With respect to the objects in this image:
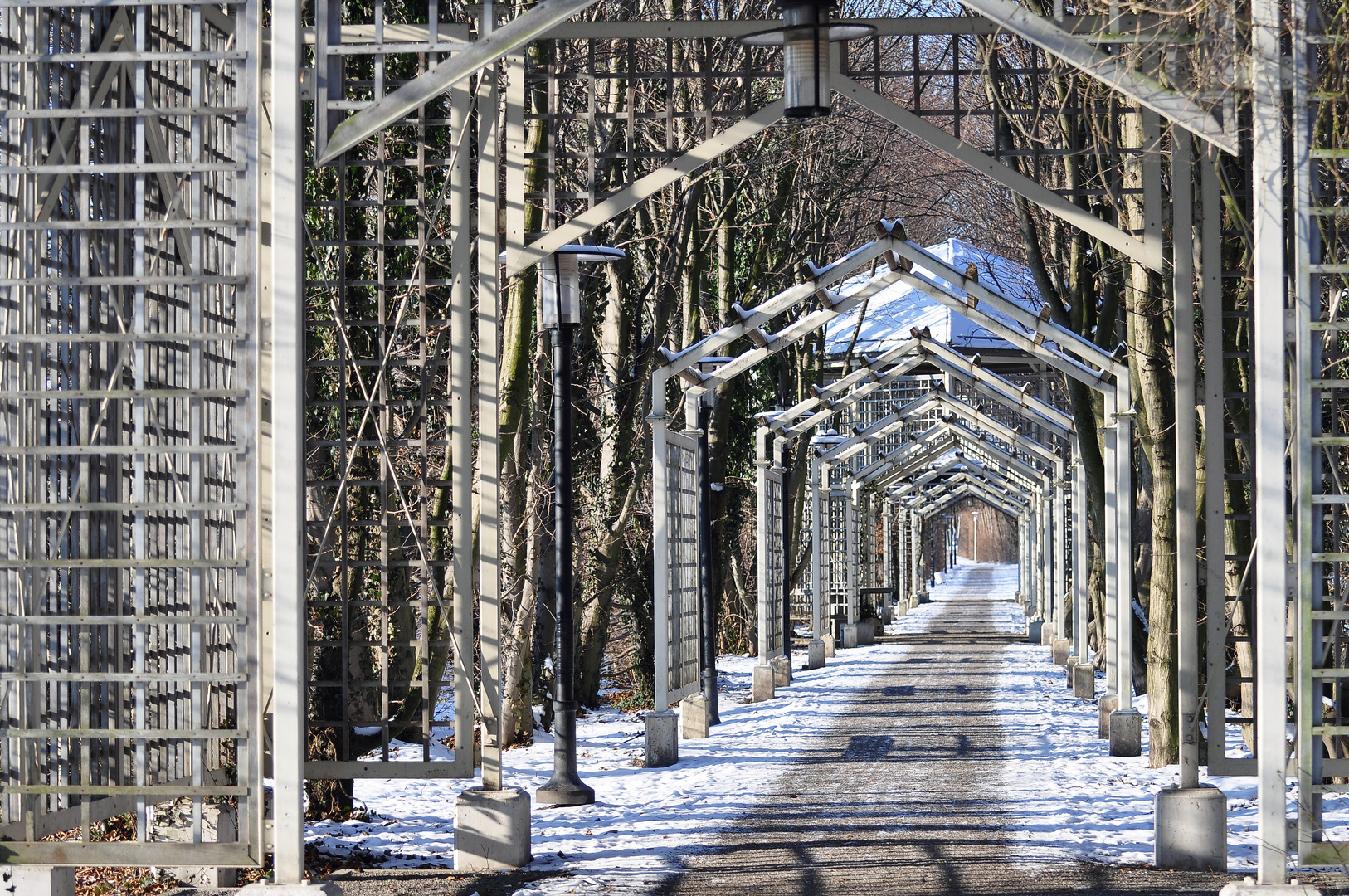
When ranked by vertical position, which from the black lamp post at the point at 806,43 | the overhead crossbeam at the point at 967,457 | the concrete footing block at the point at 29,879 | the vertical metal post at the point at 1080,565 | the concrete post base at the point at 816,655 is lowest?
the concrete post base at the point at 816,655

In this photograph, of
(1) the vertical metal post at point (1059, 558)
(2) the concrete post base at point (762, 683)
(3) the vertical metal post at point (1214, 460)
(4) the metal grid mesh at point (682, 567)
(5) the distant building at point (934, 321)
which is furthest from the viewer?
(5) the distant building at point (934, 321)

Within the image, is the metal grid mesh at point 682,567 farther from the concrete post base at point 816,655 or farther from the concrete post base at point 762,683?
the concrete post base at point 816,655

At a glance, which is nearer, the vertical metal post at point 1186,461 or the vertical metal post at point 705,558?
the vertical metal post at point 1186,461

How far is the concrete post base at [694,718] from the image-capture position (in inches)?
520

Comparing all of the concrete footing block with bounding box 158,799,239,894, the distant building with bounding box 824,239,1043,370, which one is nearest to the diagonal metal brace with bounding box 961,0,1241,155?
the concrete footing block with bounding box 158,799,239,894

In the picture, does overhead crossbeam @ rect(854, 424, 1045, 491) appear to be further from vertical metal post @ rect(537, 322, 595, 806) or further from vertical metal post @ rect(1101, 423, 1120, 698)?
vertical metal post @ rect(537, 322, 595, 806)

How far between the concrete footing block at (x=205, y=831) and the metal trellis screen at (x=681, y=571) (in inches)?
181

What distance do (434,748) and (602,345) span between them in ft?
17.4

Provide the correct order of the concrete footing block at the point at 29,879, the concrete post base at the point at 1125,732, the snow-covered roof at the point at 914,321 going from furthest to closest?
the snow-covered roof at the point at 914,321, the concrete post base at the point at 1125,732, the concrete footing block at the point at 29,879

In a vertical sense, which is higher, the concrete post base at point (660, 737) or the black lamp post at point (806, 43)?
the black lamp post at point (806, 43)

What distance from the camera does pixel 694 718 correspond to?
43.4 ft

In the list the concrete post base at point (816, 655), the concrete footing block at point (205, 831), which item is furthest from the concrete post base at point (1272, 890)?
the concrete post base at point (816, 655)

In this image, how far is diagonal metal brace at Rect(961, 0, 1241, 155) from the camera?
5250 millimetres

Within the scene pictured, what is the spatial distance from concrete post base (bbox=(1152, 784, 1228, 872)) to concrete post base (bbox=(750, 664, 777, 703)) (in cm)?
934
